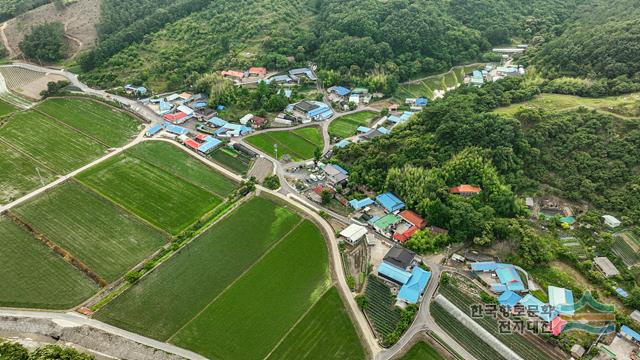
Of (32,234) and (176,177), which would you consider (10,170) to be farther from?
(176,177)

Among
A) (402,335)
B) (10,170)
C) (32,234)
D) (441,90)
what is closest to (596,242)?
(402,335)

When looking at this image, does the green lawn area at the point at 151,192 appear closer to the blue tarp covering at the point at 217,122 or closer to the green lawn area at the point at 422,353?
the blue tarp covering at the point at 217,122

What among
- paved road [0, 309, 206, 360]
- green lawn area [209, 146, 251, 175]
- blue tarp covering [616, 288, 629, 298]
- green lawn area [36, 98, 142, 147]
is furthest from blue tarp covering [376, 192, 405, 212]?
green lawn area [36, 98, 142, 147]

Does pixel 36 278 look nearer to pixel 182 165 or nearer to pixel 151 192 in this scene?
pixel 151 192

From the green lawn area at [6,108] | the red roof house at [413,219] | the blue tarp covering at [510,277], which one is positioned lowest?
the blue tarp covering at [510,277]

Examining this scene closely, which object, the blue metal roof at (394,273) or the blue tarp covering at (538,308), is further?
the blue metal roof at (394,273)

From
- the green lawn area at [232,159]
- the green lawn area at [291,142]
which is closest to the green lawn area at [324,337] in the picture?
the green lawn area at [232,159]

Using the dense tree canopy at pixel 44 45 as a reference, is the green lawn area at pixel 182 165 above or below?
below
